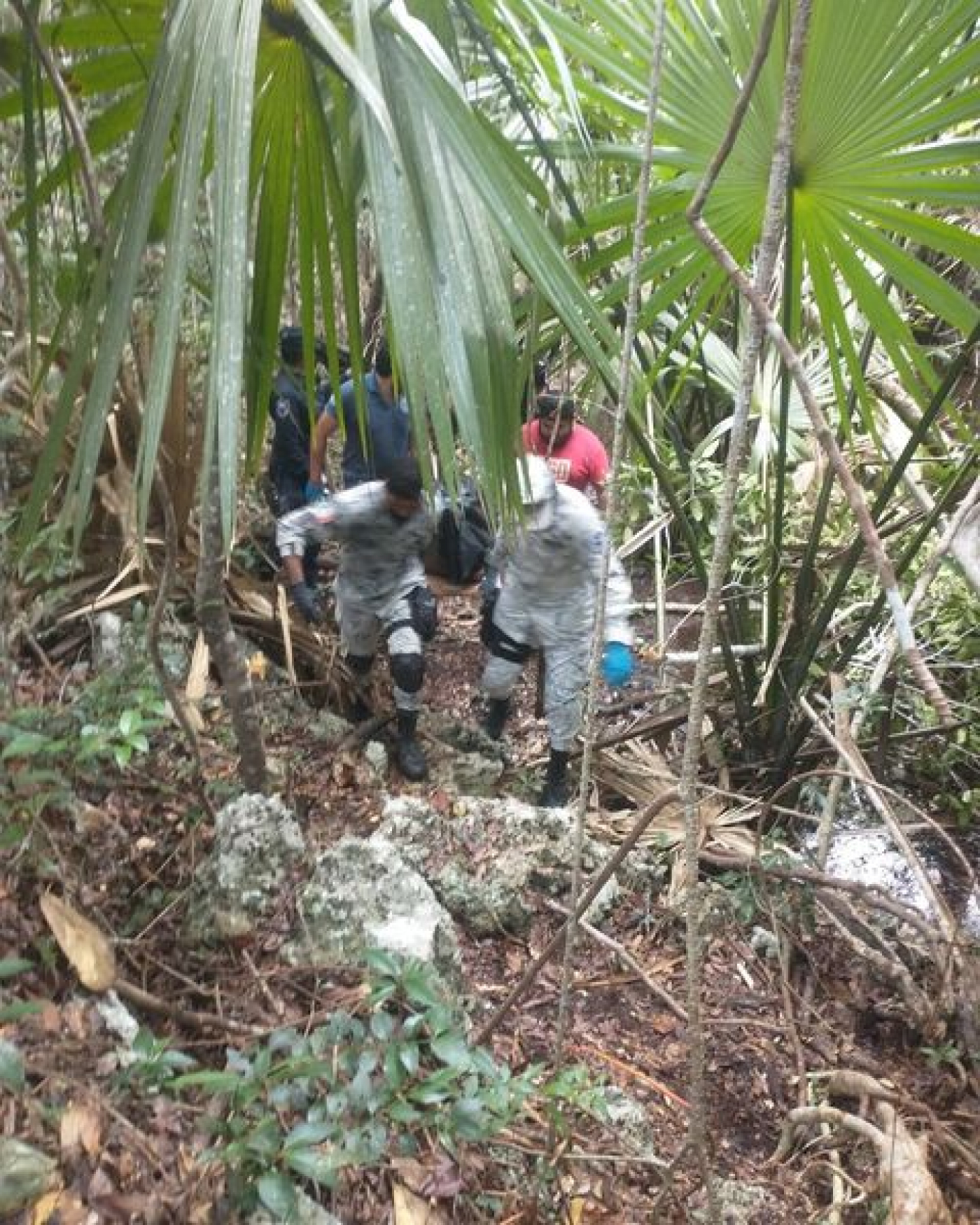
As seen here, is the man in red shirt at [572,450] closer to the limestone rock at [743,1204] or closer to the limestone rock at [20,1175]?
the limestone rock at [743,1204]

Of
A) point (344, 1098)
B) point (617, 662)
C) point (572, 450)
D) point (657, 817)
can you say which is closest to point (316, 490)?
point (572, 450)

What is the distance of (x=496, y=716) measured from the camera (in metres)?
3.71

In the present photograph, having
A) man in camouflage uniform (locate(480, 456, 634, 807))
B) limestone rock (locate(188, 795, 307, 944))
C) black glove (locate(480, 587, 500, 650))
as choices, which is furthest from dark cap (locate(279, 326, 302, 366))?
limestone rock (locate(188, 795, 307, 944))

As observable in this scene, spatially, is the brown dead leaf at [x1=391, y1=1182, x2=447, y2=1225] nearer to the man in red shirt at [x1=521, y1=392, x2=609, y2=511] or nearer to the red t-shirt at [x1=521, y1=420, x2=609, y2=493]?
the man in red shirt at [x1=521, y1=392, x2=609, y2=511]

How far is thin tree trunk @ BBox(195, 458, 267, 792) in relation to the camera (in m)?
2.03

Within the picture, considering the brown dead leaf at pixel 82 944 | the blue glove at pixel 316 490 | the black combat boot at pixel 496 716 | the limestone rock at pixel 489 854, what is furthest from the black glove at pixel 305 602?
the brown dead leaf at pixel 82 944

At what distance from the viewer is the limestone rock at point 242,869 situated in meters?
2.06

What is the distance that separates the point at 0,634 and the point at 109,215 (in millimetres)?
1182

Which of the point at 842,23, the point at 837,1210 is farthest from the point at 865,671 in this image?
the point at 842,23

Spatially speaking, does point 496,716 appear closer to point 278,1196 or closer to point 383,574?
point 383,574

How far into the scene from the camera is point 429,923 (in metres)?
2.16

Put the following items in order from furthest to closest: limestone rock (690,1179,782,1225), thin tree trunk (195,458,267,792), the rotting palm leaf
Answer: thin tree trunk (195,458,267,792)
limestone rock (690,1179,782,1225)
the rotting palm leaf

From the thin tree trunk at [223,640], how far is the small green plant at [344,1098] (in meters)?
0.96

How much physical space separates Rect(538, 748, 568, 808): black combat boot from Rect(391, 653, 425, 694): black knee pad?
1.94 ft
